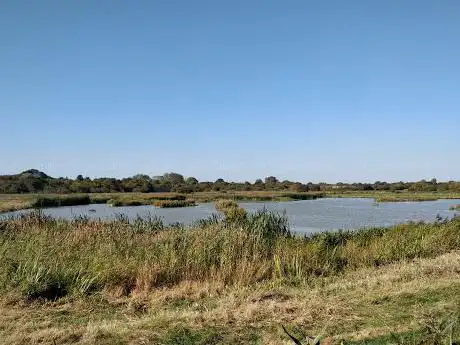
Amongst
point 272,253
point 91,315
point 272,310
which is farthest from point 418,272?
point 91,315

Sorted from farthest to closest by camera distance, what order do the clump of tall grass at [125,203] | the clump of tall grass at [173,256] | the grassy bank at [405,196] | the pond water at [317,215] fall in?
1. the grassy bank at [405,196]
2. the clump of tall grass at [125,203]
3. the pond water at [317,215]
4. the clump of tall grass at [173,256]

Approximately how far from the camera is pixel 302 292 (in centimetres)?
676

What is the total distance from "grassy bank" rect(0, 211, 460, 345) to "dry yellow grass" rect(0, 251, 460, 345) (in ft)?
0.06

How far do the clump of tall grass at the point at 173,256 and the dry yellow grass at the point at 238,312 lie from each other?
494mm

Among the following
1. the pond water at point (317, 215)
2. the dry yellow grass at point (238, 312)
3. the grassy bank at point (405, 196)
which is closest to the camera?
the dry yellow grass at point (238, 312)

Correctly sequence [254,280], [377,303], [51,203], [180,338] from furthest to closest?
[51,203] < [254,280] < [377,303] < [180,338]

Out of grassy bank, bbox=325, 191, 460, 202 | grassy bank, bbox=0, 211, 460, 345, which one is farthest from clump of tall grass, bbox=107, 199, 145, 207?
grassy bank, bbox=0, 211, 460, 345

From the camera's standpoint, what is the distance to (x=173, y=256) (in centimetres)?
848

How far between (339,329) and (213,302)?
1991mm

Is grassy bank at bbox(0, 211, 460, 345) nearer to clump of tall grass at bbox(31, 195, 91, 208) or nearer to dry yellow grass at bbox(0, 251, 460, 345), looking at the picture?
dry yellow grass at bbox(0, 251, 460, 345)

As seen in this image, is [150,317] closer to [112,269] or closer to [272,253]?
[112,269]

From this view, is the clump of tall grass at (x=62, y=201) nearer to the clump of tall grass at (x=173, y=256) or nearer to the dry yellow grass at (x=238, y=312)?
the clump of tall grass at (x=173, y=256)

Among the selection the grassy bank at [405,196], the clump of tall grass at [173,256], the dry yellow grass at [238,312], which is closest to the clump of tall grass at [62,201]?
the grassy bank at [405,196]

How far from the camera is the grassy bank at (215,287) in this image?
5000mm
